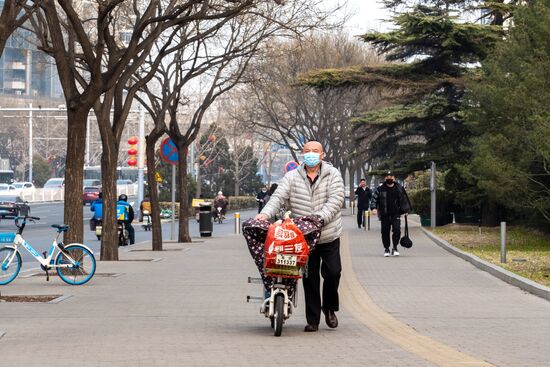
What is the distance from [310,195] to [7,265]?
7.96m

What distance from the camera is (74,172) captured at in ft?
69.5

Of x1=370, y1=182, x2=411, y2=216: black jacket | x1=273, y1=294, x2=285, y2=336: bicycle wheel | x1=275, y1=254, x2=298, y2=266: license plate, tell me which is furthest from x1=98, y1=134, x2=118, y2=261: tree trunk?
x1=275, y1=254, x2=298, y2=266: license plate

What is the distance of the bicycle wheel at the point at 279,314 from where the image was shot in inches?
466

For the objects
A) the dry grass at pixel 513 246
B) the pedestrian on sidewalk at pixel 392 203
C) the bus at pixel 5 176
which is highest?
the bus at pixel 5 176

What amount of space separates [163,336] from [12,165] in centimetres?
12985

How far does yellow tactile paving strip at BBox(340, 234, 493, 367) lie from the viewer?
10327 millimetres

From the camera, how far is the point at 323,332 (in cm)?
1247

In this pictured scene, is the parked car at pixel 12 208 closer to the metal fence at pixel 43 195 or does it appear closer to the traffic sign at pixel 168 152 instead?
the traffic sign at pixel 168 152

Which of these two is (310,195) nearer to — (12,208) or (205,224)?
(205,224)

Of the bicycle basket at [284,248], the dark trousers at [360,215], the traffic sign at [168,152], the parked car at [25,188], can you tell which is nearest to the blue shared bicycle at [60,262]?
the bicycle basket at [284,248]

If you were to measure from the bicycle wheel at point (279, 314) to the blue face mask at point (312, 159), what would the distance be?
1.35m

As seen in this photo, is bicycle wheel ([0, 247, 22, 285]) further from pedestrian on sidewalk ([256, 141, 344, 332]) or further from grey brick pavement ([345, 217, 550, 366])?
pedestrian on sidewalk ([256, 141, 344, 332])

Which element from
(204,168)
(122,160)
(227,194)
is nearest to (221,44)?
(227,194)

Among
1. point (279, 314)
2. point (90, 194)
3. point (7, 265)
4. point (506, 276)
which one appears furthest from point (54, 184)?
point (279, 314)
